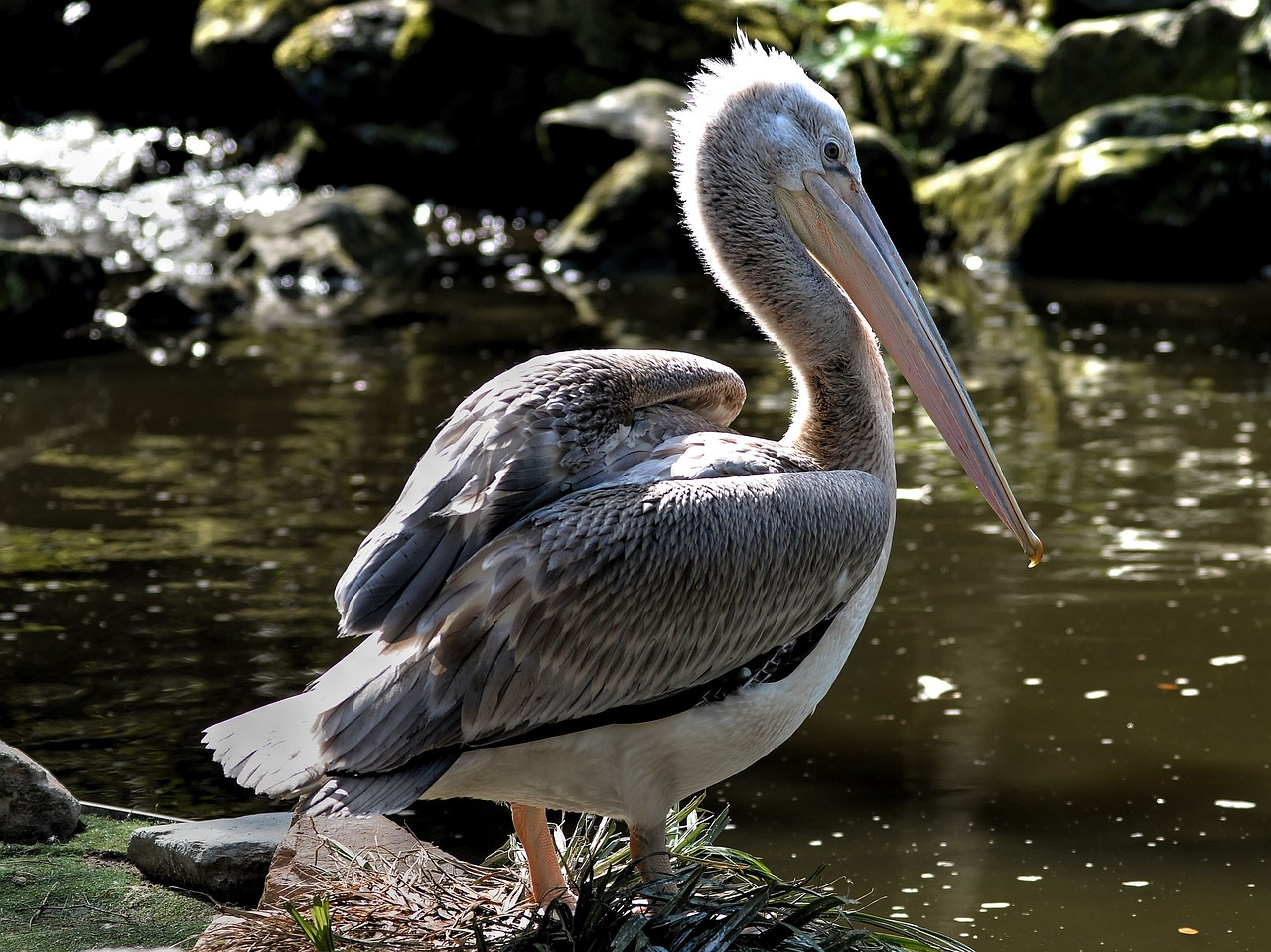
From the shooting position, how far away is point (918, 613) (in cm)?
595

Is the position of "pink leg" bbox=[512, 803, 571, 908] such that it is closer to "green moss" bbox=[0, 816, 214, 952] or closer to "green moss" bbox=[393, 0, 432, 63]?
"green moss" bbox=[0, 816, 214, 952]

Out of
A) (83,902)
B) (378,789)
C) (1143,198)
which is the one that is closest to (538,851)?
(378,789)

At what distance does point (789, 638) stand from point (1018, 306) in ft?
29.1

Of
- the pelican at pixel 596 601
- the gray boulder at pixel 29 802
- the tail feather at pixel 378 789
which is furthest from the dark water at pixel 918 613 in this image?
the tail feather at pixel 378 789

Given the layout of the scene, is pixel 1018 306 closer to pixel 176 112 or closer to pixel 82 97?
pixel 176 112

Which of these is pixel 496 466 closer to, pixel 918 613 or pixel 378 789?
pixel 378 789

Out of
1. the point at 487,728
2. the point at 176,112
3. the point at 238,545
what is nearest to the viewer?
the point at 487,728

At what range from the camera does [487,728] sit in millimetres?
3082

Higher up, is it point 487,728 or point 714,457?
point 714,457

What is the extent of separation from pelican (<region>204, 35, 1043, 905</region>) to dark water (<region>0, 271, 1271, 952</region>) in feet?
3.11

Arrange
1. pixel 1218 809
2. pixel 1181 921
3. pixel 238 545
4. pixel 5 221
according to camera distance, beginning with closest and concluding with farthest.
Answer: pixel 1181 921 < pixel 1218 809 < pixel 238 545 < pixel 5 221

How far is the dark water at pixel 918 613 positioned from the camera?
4.36 metres

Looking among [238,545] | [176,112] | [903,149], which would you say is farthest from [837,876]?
[176,112]

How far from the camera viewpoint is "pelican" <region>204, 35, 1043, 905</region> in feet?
10.2
